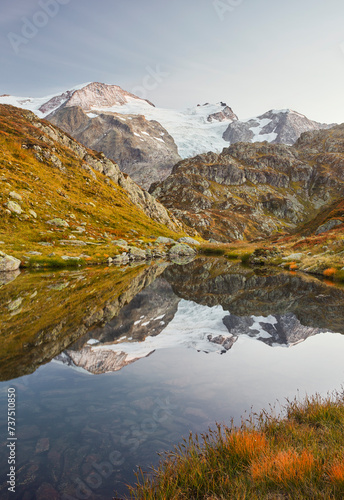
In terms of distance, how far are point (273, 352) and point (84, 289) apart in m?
18.8

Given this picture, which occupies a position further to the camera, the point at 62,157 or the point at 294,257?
the point at 62,157

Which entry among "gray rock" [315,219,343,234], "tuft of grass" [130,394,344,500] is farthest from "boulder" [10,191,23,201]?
"gray rock" [315,219,343,234]

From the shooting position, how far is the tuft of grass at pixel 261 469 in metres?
4.18

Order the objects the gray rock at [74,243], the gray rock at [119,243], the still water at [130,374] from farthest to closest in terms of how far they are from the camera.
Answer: the gray rock at [119,243], the gray rock at [74,243], the still water at [130,374]

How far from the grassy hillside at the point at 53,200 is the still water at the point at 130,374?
35.3m

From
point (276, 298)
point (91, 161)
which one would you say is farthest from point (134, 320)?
point (91, 161)

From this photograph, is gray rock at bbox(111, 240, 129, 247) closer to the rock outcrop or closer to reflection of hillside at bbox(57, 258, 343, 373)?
reflection of hillside at bbox(57, 258, 343, 373)

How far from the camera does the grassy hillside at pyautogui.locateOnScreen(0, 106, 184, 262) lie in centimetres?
5569

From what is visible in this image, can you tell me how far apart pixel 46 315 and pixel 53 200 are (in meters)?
65.5

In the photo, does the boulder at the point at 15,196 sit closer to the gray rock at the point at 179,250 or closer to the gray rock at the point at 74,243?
the gray rock at the point at 74,243

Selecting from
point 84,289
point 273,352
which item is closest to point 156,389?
point 273,352

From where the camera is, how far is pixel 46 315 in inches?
679

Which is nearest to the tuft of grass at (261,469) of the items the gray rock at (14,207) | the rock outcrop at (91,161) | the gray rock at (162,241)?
the gray rock at (14,207)

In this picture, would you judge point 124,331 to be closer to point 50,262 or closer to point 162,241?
point 50,262
